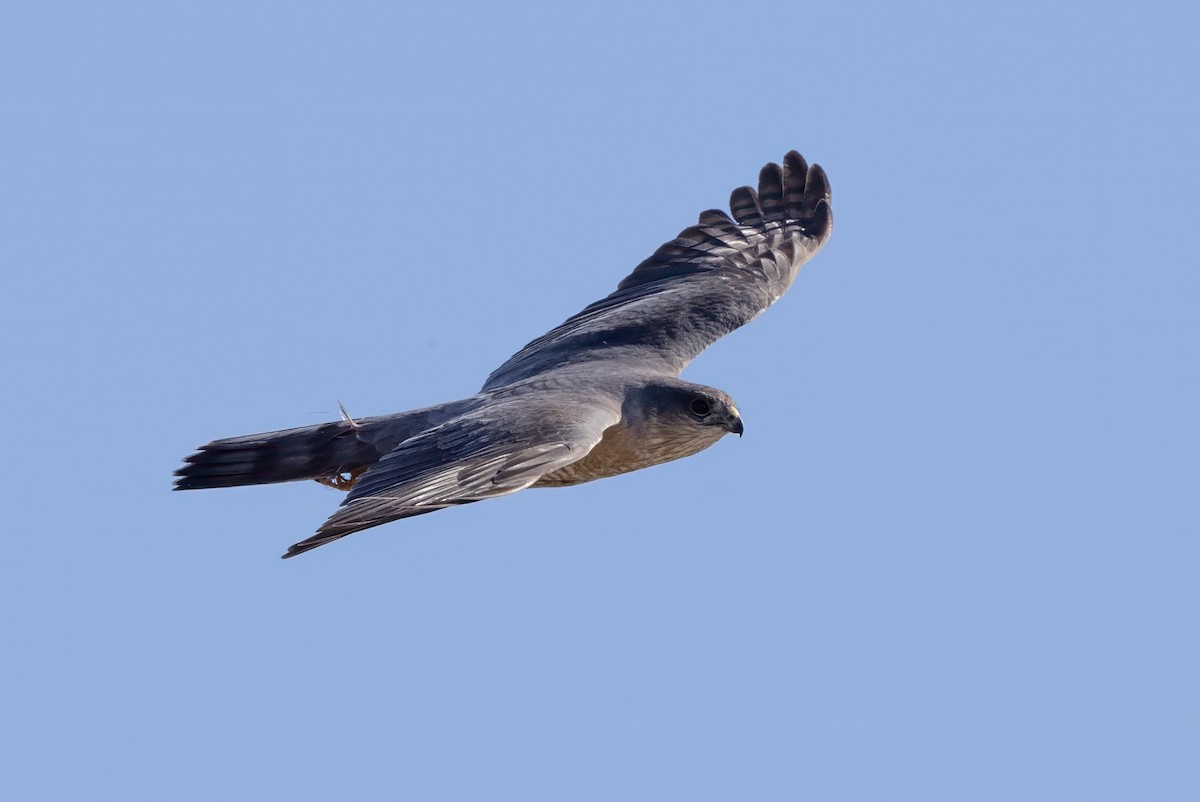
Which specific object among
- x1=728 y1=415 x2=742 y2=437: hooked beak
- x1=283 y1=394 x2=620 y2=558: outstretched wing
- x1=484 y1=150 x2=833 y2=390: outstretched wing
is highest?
x1=484 y1=150 x2=833 y2=390: outstretched wing

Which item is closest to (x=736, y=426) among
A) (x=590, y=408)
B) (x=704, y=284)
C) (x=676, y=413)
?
(x=676, y=413)

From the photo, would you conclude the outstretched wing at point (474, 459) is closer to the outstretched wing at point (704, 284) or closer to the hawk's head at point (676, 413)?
the hawk's head at point (676, 413)

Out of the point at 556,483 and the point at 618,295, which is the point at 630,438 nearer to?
the point at 556,483

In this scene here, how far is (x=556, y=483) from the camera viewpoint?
38.1 ft

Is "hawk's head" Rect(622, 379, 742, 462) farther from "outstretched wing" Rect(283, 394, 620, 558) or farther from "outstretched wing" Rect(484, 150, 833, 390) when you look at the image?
"outstretched wing" Rect(484, 150, 833, 390)

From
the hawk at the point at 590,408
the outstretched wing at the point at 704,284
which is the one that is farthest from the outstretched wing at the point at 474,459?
the outstretched wing at the point at 704,284

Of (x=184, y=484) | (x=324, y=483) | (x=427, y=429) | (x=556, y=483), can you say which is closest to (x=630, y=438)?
(x=556, y=483)

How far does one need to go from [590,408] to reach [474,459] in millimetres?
1038

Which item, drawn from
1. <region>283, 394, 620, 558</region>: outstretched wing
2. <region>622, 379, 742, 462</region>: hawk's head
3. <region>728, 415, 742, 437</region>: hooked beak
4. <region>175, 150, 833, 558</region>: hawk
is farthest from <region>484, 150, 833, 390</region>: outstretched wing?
<region>283, 394, 620, 558</region>: outstretched wing

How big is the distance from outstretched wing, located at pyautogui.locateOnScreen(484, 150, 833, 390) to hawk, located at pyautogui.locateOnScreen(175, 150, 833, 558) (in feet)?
0.04

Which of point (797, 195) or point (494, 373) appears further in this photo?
point (797, 195)

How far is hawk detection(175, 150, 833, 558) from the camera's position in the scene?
10102 mm

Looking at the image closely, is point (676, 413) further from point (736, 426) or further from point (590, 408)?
point (590, 408)

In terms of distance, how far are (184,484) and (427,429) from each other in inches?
72.0
